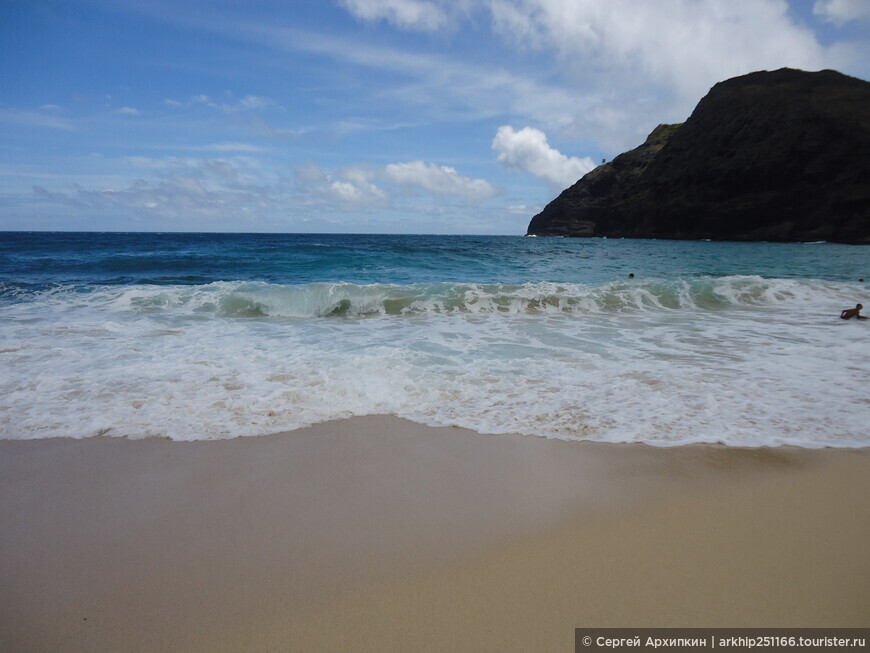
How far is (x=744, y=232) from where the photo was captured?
50.1 metres

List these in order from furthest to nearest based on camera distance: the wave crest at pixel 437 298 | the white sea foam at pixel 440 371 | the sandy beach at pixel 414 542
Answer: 1. the wave crest at pixel 437 298
2. the white sea foam at pixel 440 371
3. the sandy beach at pixel 414 542

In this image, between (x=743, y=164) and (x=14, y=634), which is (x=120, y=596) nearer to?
(x=14, y=634)

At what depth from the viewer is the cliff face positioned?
4447cm

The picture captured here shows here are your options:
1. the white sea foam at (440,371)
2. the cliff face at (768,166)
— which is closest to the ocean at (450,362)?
the white sea foam at (440,371)

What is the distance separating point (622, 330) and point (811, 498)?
16.5ft

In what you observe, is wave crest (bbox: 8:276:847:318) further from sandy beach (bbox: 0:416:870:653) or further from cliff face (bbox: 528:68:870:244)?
cliff face (bbox: 528:68:870:244)

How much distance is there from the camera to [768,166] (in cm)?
4853

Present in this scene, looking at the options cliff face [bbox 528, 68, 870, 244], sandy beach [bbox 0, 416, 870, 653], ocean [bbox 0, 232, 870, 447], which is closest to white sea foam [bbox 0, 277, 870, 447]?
ocean [bbox 0, 232, 870, 447]

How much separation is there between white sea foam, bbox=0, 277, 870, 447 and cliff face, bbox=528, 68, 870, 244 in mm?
48152

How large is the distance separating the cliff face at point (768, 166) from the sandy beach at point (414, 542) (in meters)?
54.9

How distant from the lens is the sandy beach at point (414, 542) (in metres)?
1.76

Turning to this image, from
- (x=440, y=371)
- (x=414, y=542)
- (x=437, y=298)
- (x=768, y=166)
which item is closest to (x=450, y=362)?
(x=440, y=371)

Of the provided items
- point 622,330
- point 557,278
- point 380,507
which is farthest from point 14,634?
point 557,278

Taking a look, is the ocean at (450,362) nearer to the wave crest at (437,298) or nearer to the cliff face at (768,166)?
the wave crest at (437,298)
